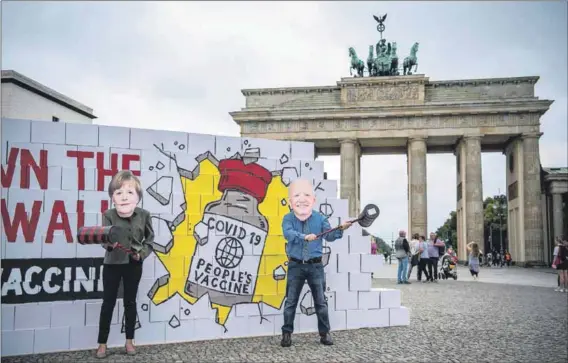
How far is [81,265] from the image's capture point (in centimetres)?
590

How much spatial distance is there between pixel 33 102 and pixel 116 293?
6.08 meters

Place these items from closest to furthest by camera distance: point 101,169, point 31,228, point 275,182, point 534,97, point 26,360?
point 26,360 → point 31,228 → point 101,169 → point 275,182 → point 534,97

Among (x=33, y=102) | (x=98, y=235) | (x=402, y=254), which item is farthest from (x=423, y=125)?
(x=98, y=235)

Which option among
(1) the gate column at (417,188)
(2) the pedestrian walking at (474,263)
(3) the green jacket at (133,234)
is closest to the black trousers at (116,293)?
(3) the green jacket at (133,234)

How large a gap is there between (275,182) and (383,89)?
130ft

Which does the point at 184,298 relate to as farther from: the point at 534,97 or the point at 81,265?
the point at 534,97

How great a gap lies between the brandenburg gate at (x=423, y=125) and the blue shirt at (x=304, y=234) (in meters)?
38.1

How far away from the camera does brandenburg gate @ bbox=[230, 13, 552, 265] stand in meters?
42.2

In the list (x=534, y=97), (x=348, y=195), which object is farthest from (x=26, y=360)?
(x=534, y=97)

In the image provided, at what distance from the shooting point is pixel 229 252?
6.62m

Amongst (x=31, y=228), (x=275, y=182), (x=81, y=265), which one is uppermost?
(x=275, y=182)

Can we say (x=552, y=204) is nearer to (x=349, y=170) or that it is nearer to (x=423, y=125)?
(x=423, y=125)

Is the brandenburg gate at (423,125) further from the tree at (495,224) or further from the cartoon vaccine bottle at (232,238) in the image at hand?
the cartoon vaccine bottle at (232,238)

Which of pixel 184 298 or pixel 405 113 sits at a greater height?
pixel 405 113
